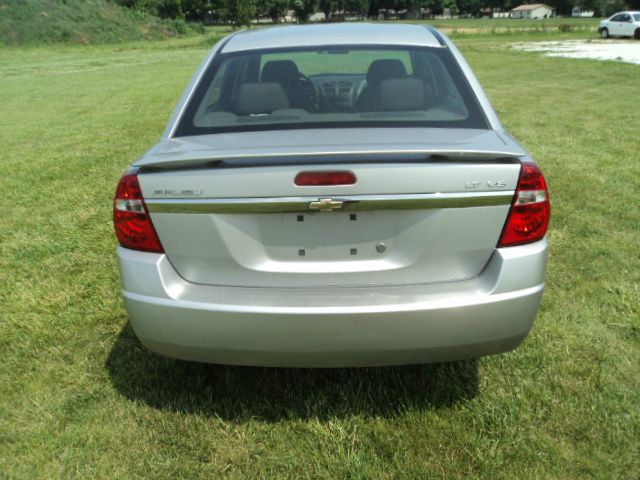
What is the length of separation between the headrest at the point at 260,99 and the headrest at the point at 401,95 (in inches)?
18.9

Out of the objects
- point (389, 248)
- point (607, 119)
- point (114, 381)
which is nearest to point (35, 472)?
point (114, 381)

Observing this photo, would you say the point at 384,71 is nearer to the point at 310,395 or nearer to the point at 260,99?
the point at 260,99

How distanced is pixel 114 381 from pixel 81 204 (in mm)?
3391

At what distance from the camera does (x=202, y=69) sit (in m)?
3.31

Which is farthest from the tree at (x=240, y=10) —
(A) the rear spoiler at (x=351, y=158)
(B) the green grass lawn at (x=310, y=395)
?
(A) the rear spoiler at (x=351, y=158)

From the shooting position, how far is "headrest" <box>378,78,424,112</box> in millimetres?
3023

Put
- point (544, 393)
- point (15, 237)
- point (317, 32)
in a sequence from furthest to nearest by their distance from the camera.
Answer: point (15, 237)
point (317, 32)
point (544, 393)

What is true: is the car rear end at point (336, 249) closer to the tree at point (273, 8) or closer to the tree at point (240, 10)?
the tree at point (240, 10)

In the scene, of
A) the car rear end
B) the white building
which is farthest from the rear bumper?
the white building

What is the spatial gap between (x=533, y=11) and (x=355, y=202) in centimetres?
14593

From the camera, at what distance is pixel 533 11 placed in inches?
5221

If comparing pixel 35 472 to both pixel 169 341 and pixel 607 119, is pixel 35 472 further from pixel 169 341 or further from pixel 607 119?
pixel 607 119

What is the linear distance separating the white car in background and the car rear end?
39.1 m

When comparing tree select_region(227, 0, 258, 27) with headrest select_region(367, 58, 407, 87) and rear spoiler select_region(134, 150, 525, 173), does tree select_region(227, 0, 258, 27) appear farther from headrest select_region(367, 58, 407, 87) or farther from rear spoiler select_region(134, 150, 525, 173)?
rear spoiler select_region(134, 150, 525, 173)
